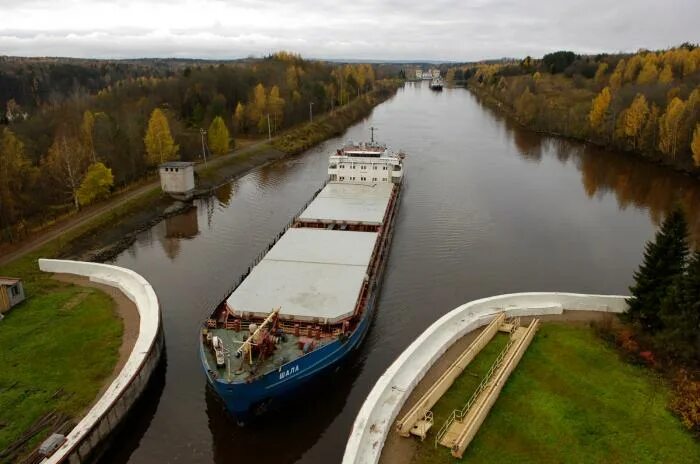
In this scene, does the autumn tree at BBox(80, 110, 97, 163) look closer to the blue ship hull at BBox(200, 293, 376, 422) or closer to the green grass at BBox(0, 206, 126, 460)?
the green grass at BBox(0, 206, 126, 460)

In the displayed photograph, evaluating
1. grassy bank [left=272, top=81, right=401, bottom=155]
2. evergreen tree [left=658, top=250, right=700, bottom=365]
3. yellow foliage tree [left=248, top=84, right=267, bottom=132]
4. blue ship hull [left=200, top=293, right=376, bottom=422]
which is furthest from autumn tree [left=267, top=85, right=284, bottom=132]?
evergreen tree [left=658, top=250, right=700, bottom=365]

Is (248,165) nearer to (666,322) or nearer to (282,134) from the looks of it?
(282,134)

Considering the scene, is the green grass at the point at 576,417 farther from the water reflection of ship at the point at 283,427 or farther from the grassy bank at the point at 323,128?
A: the grassy bank at the point at 323,128

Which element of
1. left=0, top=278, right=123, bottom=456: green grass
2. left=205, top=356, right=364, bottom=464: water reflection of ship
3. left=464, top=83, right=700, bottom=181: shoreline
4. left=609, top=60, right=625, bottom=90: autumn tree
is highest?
left=609, top=60, right=625, bottom=90: autumn tree

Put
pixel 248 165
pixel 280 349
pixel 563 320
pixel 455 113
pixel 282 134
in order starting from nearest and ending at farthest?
pixel 280 349 < pixel 563 320 < pixel 248 165 < pixel 282 134 < pixel 455 113

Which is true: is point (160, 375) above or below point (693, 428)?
below

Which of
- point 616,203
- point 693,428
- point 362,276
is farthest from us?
point 616,203

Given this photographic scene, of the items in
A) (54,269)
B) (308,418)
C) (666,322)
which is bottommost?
(308,418)

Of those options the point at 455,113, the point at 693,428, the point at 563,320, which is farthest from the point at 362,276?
the point at 455,113
